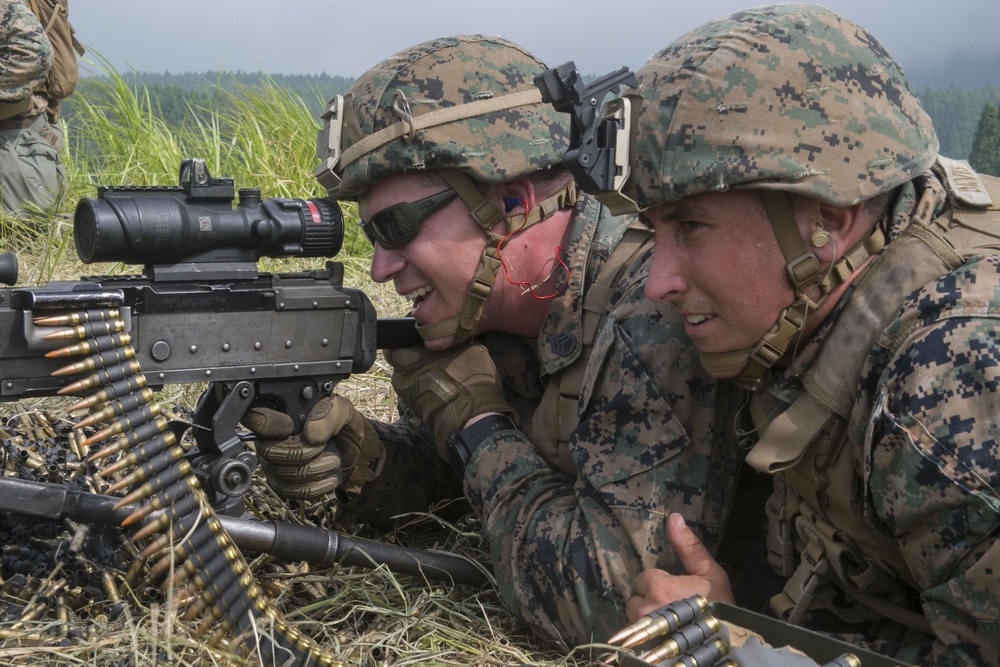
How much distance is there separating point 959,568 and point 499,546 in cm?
150

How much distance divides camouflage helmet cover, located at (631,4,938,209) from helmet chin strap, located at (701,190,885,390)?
10cm

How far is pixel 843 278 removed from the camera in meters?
2.79

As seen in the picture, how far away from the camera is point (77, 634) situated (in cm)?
334

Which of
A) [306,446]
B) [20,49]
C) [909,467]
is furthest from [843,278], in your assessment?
[20,49]

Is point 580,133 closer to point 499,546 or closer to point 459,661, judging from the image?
point 499,546

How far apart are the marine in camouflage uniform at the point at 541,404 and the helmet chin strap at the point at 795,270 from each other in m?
0.39

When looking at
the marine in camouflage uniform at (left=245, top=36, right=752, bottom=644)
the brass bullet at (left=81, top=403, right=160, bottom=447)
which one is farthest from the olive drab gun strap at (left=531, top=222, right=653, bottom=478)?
the brass bullet at (left=81, top=403, right=160, bottom=447)

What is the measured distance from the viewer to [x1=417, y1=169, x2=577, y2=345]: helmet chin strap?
13.0 feet

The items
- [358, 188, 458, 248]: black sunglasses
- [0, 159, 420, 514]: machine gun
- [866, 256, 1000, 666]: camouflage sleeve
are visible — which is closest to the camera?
[866, 256, 1000, 666]: camouflage sleeve

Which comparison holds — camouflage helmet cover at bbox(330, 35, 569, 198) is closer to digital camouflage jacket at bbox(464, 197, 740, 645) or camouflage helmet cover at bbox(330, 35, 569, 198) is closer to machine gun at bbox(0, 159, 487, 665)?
machine gun at bbox(0, 159, 487, 665)

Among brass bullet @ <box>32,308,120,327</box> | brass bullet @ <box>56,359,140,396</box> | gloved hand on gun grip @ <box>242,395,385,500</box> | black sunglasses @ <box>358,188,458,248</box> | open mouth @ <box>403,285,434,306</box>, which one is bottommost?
gloved hand on gun grip @ <box>242,395,385,500</box>

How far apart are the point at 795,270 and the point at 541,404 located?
1.47 meters

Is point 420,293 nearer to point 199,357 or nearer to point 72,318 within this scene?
point 199,357

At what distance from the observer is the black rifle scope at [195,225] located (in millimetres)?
3502
